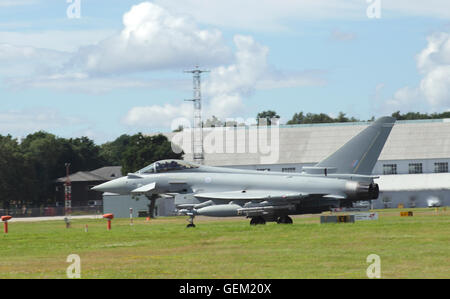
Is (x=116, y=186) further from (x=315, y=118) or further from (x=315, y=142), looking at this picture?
(x=315, y=118)

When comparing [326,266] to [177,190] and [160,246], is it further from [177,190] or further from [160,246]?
[177,190]

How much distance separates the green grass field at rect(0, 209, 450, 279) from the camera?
56.0 ft

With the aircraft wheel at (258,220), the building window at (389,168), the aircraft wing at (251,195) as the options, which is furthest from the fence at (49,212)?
the aircraft wheel at (258,220)

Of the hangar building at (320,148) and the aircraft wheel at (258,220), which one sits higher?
the hangar building at (320,148)

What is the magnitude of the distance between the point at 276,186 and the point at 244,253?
1595 cm

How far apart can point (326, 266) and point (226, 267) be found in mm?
2418

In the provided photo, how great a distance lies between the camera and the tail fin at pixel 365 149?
3644 centimetres

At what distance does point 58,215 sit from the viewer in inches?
3698

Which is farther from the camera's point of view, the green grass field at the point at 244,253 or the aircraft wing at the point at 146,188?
the aircraft wing at the point at 146,188

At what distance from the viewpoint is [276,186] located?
3731 centimetres

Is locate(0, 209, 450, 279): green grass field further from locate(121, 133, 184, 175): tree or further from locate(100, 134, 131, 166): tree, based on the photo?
locate(100, 134, 131, 166): tree

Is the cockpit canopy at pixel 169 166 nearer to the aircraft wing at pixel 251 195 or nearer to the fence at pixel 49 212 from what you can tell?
the aircraft wing at pixel 251 195

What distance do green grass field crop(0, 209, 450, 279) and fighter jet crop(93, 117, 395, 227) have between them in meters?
4.73
